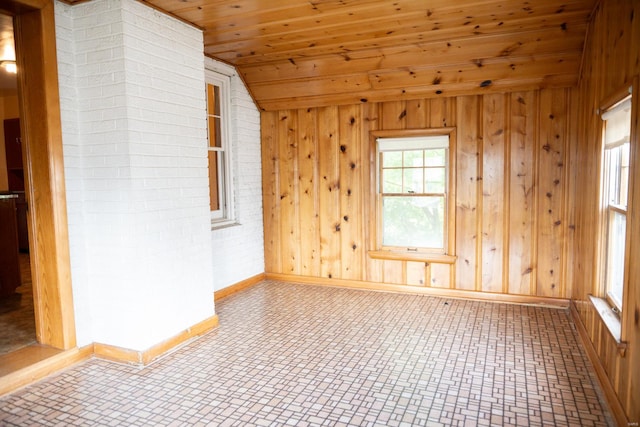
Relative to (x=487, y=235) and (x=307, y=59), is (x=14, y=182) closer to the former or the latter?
(x=307, y=59)

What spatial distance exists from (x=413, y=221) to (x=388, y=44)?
6.35 ft

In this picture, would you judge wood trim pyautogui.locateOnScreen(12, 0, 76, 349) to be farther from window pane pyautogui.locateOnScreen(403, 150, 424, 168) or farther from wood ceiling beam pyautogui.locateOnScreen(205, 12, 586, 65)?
window pane pyautogui.locateOnScreen(403, 150, 424, 168)

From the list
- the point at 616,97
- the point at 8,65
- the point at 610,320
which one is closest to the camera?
the point at 616,97

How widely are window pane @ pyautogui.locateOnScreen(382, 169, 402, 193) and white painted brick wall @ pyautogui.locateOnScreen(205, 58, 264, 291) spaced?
1.58m

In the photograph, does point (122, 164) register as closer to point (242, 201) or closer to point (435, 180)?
point (242, 201)

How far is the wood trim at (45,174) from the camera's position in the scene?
116 inches

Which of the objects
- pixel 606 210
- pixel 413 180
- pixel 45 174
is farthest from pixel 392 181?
pixel 45 174

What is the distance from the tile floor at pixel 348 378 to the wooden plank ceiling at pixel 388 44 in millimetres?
2340

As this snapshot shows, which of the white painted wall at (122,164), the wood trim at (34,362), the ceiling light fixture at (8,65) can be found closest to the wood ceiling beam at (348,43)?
the white painted wall at (122,164)

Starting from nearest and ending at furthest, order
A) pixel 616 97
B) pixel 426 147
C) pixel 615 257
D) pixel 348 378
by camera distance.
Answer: pixel 616 97
pixel 615 257
pixel 348 378
pixel 426 147

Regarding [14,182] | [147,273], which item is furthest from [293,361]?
[14,182]

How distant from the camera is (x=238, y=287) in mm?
5082

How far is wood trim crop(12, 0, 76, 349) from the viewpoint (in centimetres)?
296

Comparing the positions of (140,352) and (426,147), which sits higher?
(426,147)
